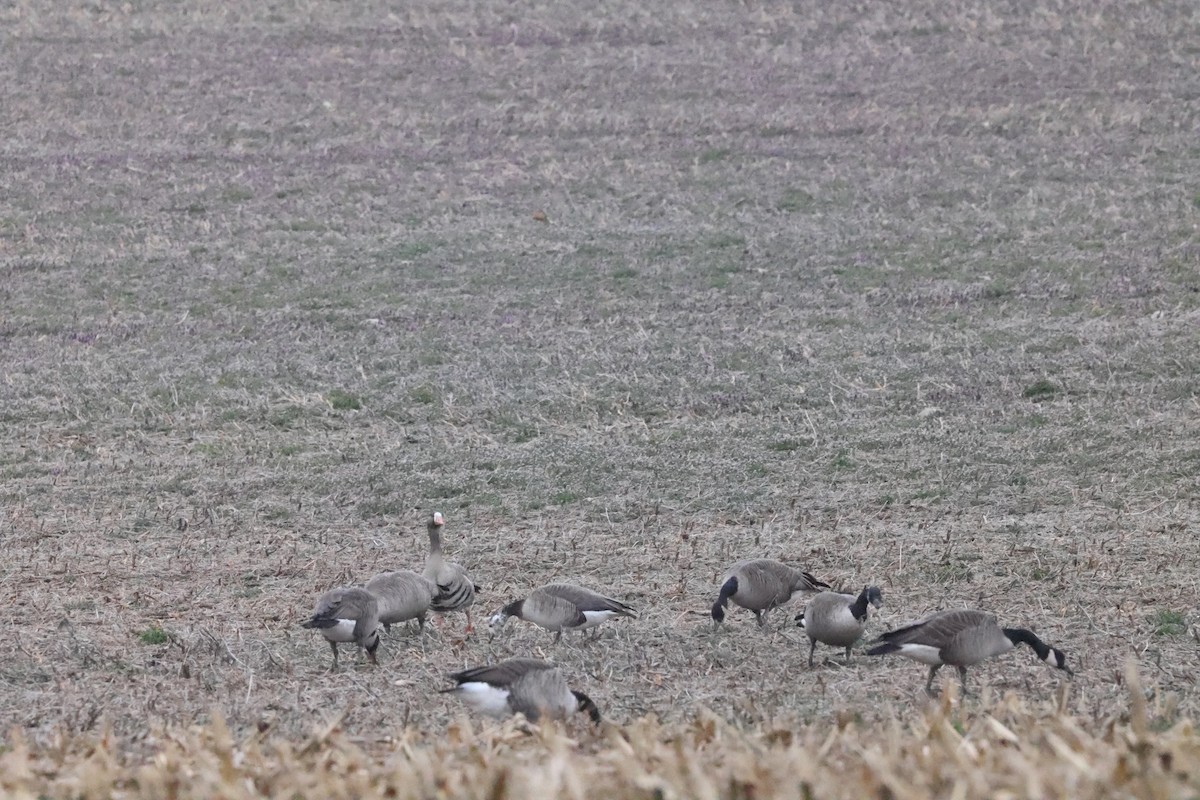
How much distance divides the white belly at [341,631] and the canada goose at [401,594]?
1.31ft

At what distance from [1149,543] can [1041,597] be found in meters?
1.62

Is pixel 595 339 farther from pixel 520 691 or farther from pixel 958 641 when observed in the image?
pixel 520 691

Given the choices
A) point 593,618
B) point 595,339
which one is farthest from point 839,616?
point 595,339

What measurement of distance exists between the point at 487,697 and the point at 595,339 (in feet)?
33.8

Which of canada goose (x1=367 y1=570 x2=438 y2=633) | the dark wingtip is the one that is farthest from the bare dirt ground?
the dark wingtip

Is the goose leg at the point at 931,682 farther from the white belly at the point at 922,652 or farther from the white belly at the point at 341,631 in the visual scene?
the white belly at the point at 341,631

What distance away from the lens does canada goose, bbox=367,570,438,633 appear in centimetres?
898

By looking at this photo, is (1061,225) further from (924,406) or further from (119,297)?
(119,297)

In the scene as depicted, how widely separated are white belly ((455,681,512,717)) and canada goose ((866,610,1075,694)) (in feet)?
6.65

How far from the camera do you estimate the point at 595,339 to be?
17.3 metres

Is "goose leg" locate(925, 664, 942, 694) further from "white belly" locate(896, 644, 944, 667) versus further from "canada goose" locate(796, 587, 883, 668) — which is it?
"canada goose" locate(796, 587, 883, 668)

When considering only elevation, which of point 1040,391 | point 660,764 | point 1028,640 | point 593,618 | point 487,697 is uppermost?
point 660,764

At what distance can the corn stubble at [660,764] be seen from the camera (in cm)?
468

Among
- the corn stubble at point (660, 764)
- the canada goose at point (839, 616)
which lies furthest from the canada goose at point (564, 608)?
the corn stubble at point (660, 764)
